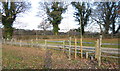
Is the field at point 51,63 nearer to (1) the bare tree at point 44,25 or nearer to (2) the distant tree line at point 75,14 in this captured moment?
(2) the distant tree line at point 75,14

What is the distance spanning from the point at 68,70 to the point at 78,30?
22651 millimetres

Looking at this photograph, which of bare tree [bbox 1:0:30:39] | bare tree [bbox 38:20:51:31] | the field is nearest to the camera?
the field

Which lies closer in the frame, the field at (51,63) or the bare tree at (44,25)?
the field at (51,63)

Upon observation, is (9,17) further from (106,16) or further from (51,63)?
(51,63)

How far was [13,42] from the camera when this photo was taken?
19984mm

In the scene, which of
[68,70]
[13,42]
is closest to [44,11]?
[13,42]

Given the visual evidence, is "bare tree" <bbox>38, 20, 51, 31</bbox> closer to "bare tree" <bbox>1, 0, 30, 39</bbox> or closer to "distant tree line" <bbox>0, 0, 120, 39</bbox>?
"distant tree line" <bbox>0, 0, 120, 39</bbox>

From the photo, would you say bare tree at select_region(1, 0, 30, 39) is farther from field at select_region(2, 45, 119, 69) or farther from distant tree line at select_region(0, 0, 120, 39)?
field at select_region(2, 45, 119, 69)

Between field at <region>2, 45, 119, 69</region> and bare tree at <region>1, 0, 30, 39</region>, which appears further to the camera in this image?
bare tree at <region>1, 0, 30, 39</region>

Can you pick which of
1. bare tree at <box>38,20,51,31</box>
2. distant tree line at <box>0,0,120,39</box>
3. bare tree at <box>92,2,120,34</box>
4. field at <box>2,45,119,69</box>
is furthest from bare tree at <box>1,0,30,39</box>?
field at <box>2,45,119,69</box>

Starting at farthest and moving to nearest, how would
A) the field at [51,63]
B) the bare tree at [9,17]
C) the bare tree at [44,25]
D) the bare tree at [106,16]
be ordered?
the bare tree at [44,25], the bare tree at [9,17], the bare tree at [106,16], the field at [51,63]

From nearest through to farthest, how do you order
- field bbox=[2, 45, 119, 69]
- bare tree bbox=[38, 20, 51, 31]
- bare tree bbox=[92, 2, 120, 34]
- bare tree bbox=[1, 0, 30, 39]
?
field bbox=[2, 45, 119, 69]
bare tree bbox=[92, 2, 120, 34]
bare tree bbox=[1, 0, 30, 39]
bare tree bbox=[38, 20, 51, 31]

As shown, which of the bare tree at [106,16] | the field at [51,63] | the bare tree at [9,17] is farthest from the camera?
the bare tree at [9,17]

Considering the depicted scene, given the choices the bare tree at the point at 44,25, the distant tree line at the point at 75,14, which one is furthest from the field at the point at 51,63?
the bare tree at the point at 44,25
